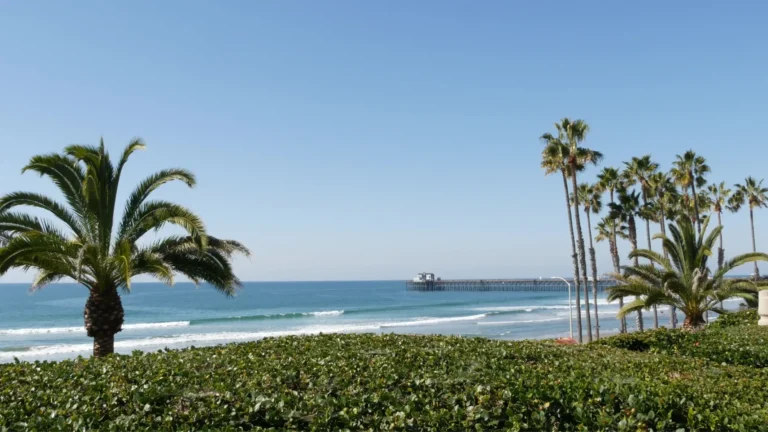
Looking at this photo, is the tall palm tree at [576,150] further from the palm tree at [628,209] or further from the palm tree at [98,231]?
the palm tree at [98,231]

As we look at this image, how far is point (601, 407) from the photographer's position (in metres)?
5.23

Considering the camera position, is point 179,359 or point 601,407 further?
point 179,359

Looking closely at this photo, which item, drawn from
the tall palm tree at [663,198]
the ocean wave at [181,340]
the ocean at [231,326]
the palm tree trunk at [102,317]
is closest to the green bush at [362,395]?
the palm tree trunk at [102,317]

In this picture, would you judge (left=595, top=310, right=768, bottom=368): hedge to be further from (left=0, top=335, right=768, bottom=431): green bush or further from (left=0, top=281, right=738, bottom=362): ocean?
(left=0, top=281, right=738, bottom=362): ocean

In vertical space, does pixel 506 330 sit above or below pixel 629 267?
below

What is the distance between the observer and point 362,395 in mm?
5305

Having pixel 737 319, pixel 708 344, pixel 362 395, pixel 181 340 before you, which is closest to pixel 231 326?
pixel 181 340

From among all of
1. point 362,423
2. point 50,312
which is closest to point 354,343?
point 362,423

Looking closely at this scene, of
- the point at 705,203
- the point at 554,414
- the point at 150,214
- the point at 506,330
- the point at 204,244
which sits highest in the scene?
the point at 705,203

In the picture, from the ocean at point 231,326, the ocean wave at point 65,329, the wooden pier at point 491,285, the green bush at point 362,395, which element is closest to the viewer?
the green bush at point 362,395

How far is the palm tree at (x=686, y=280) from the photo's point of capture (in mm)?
17641

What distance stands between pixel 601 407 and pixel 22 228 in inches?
462

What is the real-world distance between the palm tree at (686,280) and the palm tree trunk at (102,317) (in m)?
14.8

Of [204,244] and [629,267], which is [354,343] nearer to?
[204,244]
